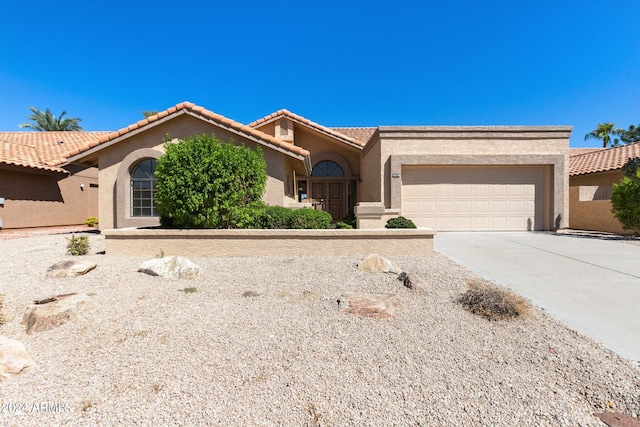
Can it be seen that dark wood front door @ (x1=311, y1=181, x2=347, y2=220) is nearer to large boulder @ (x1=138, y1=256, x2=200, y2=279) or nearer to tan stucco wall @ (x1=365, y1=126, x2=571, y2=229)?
tan stucco wall @ (x1=365, y1=126, x2=571, y2=229)

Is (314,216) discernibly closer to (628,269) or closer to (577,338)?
(577,338)

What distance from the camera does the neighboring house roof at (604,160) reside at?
14.4 metres

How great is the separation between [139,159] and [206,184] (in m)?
5.87

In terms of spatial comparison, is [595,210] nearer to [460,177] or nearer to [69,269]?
[460,177]

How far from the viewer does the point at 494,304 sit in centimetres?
363

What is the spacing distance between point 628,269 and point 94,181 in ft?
77.4

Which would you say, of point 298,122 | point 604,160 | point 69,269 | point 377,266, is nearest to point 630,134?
point 604,160

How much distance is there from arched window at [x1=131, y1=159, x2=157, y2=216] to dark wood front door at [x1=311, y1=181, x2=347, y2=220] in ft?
25.8

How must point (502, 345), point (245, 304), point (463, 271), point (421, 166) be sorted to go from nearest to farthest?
point (502, 345) → point (245, 304) → point (463, 271) → point (421, 166)

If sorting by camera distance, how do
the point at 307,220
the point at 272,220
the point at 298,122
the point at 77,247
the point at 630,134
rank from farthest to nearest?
the point at 630,134
the point at 298,122
the point at 307,220
the point at 272,220
the point at 77,247

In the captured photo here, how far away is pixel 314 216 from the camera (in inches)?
319

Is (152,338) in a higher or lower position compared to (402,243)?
lower

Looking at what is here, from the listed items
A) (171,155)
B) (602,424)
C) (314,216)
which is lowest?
(602,424)

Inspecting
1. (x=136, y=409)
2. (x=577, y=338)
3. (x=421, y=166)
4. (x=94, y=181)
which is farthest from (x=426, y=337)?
(x=94, y=181)
